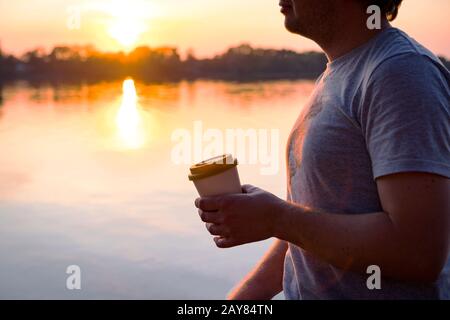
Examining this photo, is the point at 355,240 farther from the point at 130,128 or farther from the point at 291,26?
the point at 130,128

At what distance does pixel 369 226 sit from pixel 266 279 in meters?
0.65

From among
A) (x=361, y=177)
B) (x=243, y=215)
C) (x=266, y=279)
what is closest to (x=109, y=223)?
(x=266, y=279)

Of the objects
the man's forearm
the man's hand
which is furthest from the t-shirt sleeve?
the man's hand

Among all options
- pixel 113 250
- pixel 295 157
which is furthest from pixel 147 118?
pixel 295 157

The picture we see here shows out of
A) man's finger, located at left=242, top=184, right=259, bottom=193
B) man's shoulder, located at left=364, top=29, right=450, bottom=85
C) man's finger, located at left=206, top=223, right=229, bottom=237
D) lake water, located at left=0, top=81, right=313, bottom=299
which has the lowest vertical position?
lake water, located at left=0, top=81, right=313, bottom=299

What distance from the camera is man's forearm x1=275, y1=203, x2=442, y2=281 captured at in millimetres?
1230

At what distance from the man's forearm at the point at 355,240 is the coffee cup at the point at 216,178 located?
157 millimetres

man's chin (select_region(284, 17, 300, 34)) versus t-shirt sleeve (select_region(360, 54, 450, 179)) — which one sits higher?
man's chin (select_region(284, 17, 300, 34))

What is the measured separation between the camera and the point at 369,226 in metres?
1.26

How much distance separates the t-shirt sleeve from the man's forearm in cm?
12

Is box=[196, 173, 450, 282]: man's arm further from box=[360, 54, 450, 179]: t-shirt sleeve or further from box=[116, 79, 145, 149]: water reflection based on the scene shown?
box=[116, 79, 145, 149]: water reflection

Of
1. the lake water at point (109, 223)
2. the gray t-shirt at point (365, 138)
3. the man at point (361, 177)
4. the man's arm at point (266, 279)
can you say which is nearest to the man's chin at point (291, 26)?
the man at point (361, 177)

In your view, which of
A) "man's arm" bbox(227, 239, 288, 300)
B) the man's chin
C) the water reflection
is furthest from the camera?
the water reflection

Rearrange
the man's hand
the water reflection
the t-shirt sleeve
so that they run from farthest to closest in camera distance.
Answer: the water reflection, the man's hand, the t-shirt sleeve
